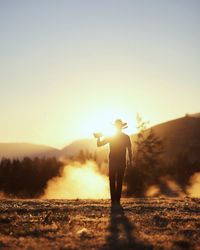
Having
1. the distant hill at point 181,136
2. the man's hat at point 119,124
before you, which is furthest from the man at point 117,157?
the distant hill at point 181,136

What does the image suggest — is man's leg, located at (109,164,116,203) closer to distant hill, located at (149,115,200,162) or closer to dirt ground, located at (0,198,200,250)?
dirt ground, located at (0,198,200,250)

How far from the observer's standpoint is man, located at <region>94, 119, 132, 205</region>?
14727mm

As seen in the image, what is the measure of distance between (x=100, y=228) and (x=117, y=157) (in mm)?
5886

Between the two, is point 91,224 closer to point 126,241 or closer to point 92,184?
point 126,241

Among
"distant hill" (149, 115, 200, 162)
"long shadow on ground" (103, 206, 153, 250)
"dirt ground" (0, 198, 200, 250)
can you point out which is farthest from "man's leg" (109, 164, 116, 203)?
"distant hill" (149, 115, 200, 162)

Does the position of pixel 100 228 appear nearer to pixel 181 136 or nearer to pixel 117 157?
pixel 117 157

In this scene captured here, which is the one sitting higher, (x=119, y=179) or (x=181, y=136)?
(x=181, y=136)

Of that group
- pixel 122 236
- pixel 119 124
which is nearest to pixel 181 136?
pixel 119 124

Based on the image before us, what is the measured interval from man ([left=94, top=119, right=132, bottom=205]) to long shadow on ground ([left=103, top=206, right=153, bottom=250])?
3.76m

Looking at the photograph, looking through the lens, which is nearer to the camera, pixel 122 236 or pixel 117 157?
pixel 122 236

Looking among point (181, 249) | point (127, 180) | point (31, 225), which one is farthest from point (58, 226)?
Answer: point (127, 180)

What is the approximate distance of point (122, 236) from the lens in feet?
27.0

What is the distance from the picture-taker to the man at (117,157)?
14.7m

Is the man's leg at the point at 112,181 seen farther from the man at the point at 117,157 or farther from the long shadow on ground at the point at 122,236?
the long shadow on ground at the point at 122,236
